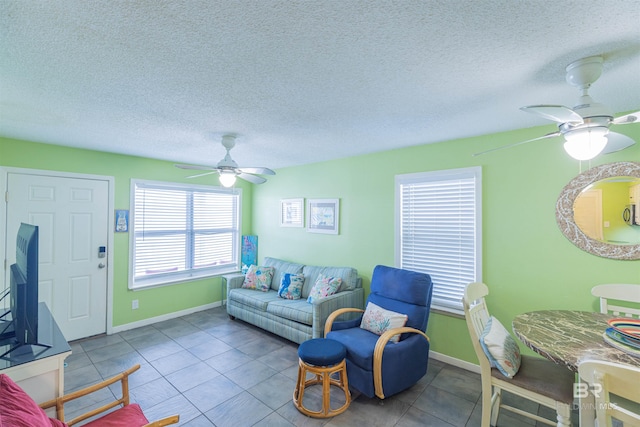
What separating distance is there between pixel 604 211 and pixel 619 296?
66 cm

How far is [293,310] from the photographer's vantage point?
137 inches

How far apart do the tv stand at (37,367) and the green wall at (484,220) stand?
2.68m

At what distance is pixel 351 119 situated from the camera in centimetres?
250

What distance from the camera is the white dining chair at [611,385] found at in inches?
44.1

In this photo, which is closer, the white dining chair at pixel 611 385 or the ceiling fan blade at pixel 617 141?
the white dining chair at pixel 611 385

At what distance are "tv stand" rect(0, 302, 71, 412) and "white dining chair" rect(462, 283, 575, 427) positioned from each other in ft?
8.39

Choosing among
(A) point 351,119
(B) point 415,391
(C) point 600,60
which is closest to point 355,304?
(B) point 415,391

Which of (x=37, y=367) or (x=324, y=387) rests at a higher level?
(x=37, y=367)

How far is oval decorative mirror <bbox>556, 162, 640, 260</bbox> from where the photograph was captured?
2172mm

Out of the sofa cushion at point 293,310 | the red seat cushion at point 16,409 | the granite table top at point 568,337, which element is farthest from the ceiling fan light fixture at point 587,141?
the red seat cushion at point 16,409

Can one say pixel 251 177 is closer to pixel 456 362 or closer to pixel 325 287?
pixel 325 287

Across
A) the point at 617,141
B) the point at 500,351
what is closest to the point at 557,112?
the point at 617,141

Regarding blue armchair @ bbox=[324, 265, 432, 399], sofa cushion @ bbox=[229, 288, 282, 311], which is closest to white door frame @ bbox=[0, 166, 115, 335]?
sofa cushion @ bbox=[229, 288, 282, 311]

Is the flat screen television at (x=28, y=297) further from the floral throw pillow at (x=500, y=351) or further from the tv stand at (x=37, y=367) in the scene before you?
the floral throw pillow at (x=500, y=351)
